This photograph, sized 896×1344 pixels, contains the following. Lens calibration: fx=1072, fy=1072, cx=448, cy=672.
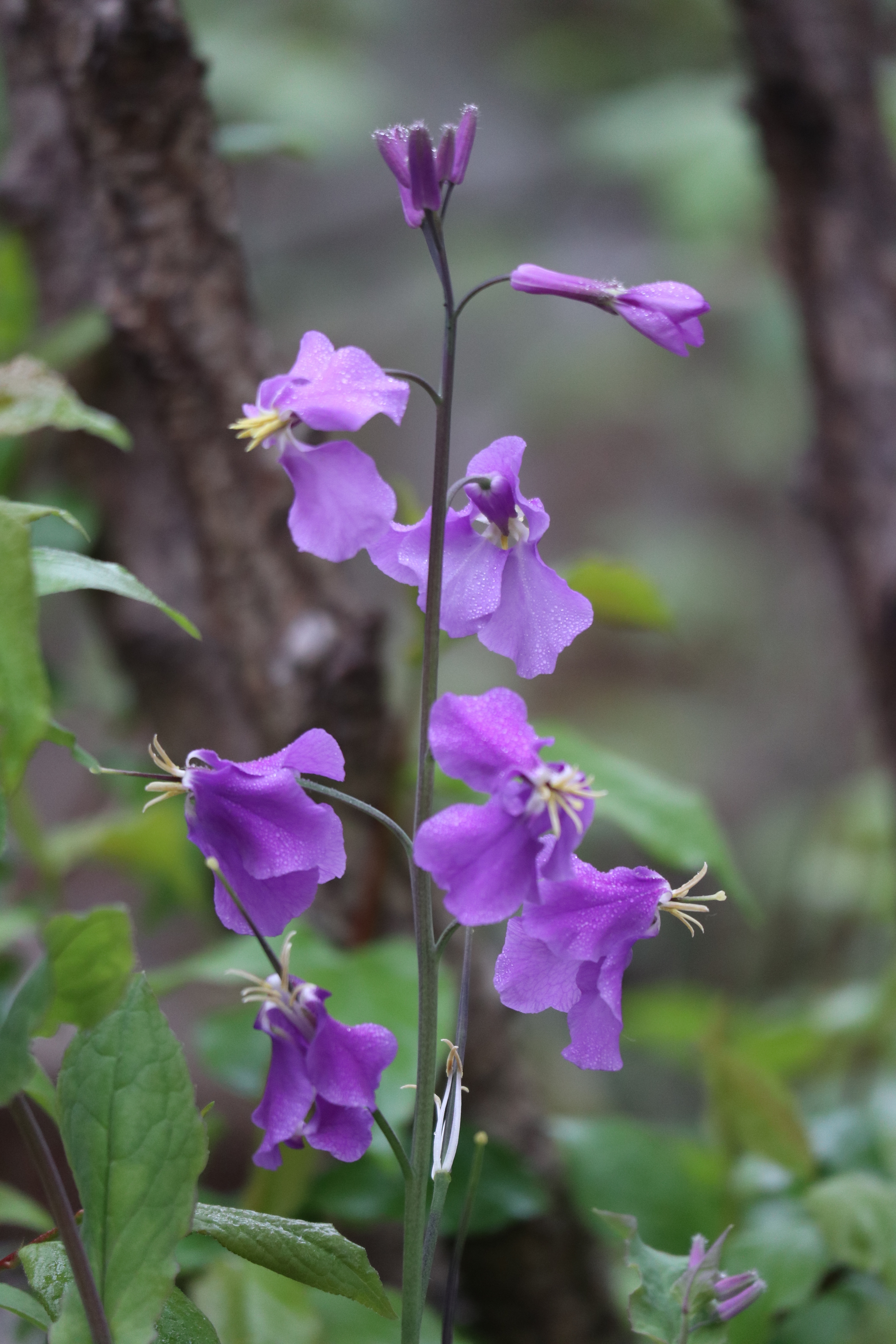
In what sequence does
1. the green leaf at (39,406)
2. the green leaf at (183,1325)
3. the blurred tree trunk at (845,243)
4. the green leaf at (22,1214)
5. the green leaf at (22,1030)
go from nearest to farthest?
the green leaf at (22,1030)
the green leaf at (183,1325)
the green leaf at (39,406)
the green leaf at (22,1214)
the blurred tree trunk at (845,243)

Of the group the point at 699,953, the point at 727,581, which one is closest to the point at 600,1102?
the point at 699,953

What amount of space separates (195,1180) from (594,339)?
3498 mm

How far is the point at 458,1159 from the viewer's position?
82 centimetres

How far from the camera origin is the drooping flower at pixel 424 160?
38 centimetres

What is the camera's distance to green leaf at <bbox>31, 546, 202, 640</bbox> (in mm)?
422

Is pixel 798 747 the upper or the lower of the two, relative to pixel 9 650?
lower

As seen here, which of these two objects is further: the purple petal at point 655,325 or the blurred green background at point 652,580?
the blurred green background at point 652,580

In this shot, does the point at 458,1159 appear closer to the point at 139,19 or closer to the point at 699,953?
the point at 139,19

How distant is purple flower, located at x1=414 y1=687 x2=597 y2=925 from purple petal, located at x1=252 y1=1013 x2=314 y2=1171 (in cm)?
10

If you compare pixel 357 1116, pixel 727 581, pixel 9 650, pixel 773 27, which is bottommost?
pixel 727 581

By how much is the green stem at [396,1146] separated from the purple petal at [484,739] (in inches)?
Answer: 5.3

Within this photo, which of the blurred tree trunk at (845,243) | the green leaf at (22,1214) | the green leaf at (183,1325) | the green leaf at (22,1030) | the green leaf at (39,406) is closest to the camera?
the green leaf at (22,1030)

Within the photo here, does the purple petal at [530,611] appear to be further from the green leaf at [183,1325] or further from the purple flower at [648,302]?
the green leaf at [183,1325]

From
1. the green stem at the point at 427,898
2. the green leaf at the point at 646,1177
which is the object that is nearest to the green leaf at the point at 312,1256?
the green stem at the point at 427,898
